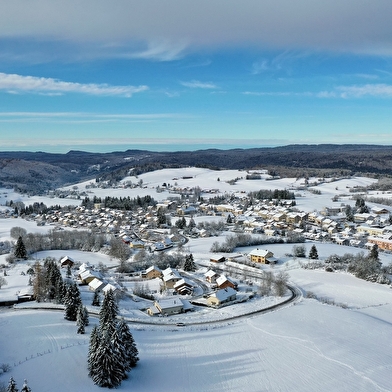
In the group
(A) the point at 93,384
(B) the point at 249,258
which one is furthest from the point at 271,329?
(B) the point at 249,258

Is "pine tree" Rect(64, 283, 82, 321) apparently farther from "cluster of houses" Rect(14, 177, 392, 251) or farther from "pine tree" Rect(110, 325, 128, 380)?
"cluster of houses" Rect(14, 177, 392, 251)

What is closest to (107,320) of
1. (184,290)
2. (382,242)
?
(184,290)

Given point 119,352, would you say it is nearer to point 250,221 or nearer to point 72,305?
point 72,305

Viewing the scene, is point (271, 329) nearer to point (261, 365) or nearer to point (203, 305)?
point (261, 365)

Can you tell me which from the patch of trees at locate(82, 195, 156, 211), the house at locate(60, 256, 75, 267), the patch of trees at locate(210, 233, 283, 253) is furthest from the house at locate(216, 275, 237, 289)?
the patch of trees at locate(82, 195, 156, 211)

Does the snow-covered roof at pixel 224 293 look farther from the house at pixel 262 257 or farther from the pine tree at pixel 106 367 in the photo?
the pine tree at pixel 106 367

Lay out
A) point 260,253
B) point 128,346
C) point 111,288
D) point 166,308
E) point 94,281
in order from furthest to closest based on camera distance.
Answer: point 260,253
point 94,281
point 111,288
point 166,308
point 128,346
